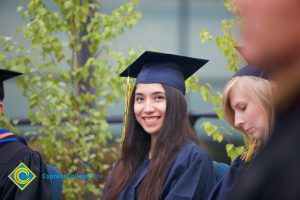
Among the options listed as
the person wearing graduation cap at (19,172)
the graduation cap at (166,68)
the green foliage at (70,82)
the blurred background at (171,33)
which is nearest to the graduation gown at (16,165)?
the person wearing graduation cap at (19,172)

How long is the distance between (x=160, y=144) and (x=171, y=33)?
323cm

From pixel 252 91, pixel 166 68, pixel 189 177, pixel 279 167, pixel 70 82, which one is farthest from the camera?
pixel 70 82

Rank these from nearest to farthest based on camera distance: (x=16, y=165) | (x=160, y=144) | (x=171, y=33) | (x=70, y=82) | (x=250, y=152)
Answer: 1. (x=250, y=152)
2. (x=160, y=144)
3. (x=16, y=165)
4. (x=70, y=82)
5. (x=171, y=33)

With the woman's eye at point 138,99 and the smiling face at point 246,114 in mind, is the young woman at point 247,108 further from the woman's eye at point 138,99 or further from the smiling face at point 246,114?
the woman's eye at point 138,99

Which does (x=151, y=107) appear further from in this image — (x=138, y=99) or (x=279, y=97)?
(x=279, y=97)

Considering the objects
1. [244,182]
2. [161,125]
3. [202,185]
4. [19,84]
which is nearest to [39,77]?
[19,84]

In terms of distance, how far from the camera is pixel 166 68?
328cm

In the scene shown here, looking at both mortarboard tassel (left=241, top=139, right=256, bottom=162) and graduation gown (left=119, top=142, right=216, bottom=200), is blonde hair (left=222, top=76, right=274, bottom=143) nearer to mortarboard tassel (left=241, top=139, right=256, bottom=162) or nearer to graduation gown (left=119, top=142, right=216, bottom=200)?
mortarboard tassel (left=241, top=139, right=256, bottom=162)

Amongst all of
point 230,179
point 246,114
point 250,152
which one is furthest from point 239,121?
point 230,179

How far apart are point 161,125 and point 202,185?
1.43 feet

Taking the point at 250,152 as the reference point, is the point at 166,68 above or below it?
above

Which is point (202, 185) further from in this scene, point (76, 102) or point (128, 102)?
point (76, 102)

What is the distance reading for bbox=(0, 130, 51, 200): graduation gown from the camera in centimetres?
333

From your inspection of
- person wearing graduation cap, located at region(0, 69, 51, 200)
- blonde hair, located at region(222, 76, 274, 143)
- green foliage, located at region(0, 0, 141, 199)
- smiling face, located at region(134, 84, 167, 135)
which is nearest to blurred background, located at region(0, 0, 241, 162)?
green foliage, located at region(0, 0, 141, 199)
